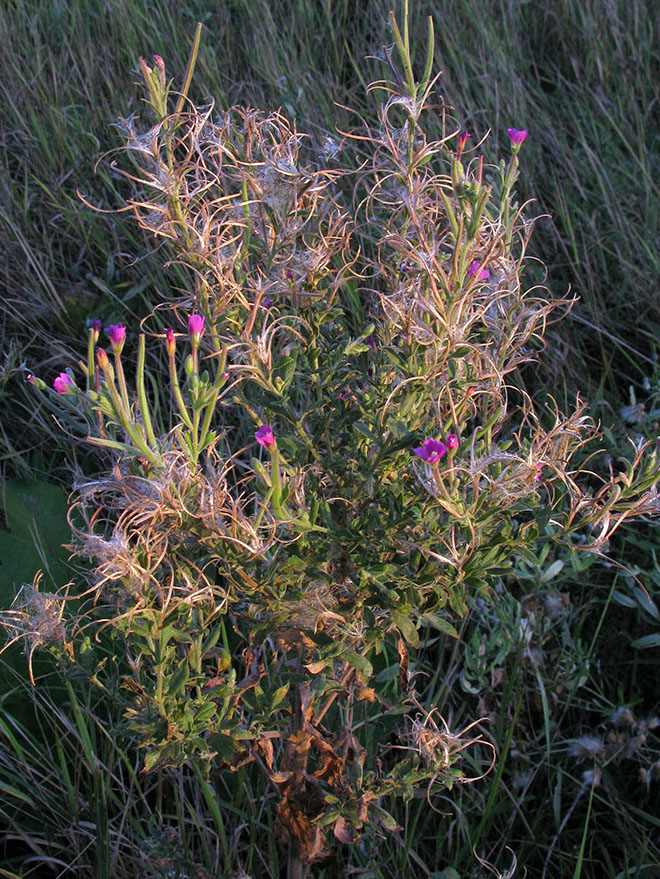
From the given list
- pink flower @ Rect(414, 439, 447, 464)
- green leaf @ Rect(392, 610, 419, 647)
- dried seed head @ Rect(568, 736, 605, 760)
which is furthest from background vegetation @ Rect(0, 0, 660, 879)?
pink flower @ Rect(414, 439, 447, 464)

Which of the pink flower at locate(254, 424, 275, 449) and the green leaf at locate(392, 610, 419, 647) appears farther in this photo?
the green leaf at locate(392, 610, 419, 647)

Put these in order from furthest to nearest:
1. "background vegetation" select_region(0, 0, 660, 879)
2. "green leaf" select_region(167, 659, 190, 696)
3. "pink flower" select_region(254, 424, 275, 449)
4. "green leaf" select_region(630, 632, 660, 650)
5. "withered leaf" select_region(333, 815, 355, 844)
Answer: "green leaf" select_region(630, 632, 660, 650) < "background vegetation" select_region(0, 0, 660, 879) < "withered leaf" select_region(333, 815, 355, 844) < "green leaf" select_region(167, 659, 190, 696) < "pink flower" select_region(254, 424, 275, 449)

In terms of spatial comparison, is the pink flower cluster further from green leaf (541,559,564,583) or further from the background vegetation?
green leaf (541,559,564,583)

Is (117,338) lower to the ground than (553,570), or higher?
higher

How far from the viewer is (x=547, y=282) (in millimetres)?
2205

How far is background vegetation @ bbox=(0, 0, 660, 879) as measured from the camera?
144 centimetres

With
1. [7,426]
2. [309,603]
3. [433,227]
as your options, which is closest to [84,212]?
[7,426]

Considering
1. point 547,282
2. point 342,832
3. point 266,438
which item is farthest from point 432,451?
point 547,282

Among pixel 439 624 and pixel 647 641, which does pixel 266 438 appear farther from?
pixel 647 641

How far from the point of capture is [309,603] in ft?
3.26

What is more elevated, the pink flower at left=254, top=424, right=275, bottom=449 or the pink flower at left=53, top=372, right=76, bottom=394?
the pink flower at left=53, top=372, right=76, bottom=394

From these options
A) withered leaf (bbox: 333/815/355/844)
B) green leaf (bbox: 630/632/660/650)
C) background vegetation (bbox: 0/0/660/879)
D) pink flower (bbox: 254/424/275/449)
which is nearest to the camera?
pink flower (bbox: 254/424/275/449)

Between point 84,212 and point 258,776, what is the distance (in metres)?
1.52

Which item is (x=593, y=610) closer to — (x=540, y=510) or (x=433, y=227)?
(x=540, y=510)
